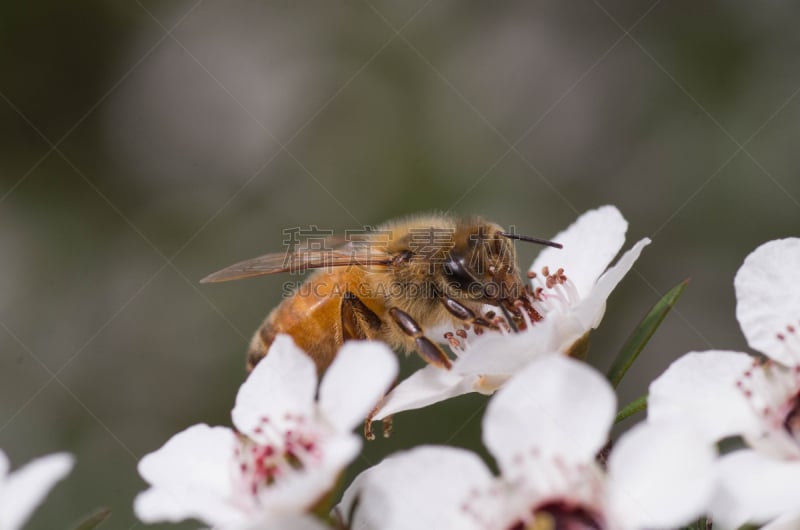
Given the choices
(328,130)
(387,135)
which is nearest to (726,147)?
(387,135)

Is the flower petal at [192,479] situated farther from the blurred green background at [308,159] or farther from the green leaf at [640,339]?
the blurred green background at [308,159]

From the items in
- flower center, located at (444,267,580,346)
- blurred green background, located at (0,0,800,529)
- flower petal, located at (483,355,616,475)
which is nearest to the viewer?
flower petal, located at (483,355,616,475)

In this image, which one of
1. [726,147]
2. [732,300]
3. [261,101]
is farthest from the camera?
[261,101]

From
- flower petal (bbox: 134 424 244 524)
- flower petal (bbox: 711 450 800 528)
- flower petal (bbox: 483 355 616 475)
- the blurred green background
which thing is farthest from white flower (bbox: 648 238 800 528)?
the blurred green background

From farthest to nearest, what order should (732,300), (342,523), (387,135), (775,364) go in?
(387,135) < (732,300) < (775,364) < (342,523)

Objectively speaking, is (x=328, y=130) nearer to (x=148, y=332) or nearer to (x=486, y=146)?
(x=486, y=146)

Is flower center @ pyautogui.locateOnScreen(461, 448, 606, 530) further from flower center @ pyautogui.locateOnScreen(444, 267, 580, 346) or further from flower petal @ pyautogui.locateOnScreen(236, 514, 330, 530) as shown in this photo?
flower center @ pyautogui.locateOnScreen(444, 267, 580, 346)

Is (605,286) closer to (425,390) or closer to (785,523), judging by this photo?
(425,390)
